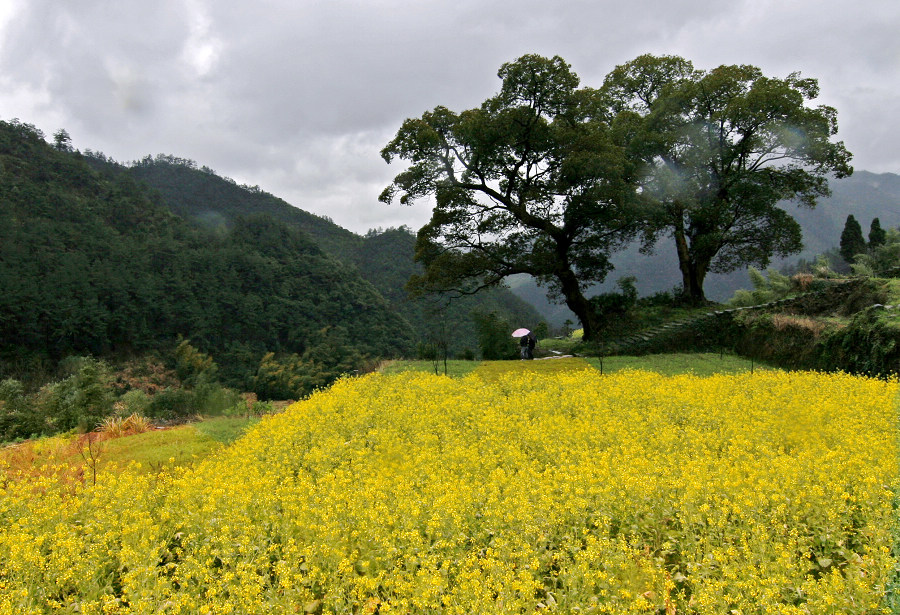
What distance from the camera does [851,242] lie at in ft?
103

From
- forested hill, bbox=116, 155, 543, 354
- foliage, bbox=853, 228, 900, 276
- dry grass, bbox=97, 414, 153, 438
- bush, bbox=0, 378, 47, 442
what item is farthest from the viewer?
forested hill, bbox=116, 155, 543, 354

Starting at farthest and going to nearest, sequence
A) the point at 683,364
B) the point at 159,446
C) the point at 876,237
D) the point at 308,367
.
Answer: the point at 308,367 → the point at 876,237 → the point at 683,364 → the point at 159,446

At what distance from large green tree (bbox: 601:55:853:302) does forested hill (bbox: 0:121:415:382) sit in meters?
26.4

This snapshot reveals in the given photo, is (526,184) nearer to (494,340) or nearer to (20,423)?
(494,340)

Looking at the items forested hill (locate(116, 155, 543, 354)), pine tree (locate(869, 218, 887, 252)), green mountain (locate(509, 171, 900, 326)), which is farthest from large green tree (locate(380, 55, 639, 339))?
green mountain (locate(509, 171, 900, 326))

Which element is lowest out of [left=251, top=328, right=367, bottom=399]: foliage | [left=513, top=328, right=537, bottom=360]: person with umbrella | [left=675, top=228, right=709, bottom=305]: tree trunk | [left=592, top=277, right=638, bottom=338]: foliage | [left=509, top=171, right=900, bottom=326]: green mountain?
→ [left=251, top=328, right=367, bottom=399]: foliage

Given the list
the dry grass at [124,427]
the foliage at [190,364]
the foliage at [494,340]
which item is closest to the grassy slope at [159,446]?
the dry grass at [124,427]

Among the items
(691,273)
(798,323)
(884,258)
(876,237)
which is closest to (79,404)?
(798,323)

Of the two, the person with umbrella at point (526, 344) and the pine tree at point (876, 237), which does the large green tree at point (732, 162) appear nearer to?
the person with umbrella at point (526, 344)

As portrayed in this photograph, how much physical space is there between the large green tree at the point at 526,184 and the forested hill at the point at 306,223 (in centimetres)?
2970

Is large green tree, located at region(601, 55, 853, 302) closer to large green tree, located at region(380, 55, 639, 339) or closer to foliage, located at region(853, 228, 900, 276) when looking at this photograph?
large green tree, located at region(380, 55, 639, 339)

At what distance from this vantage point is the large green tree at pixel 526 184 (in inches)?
660

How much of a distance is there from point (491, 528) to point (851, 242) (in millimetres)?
37677

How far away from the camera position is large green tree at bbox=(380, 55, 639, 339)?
1677cm
